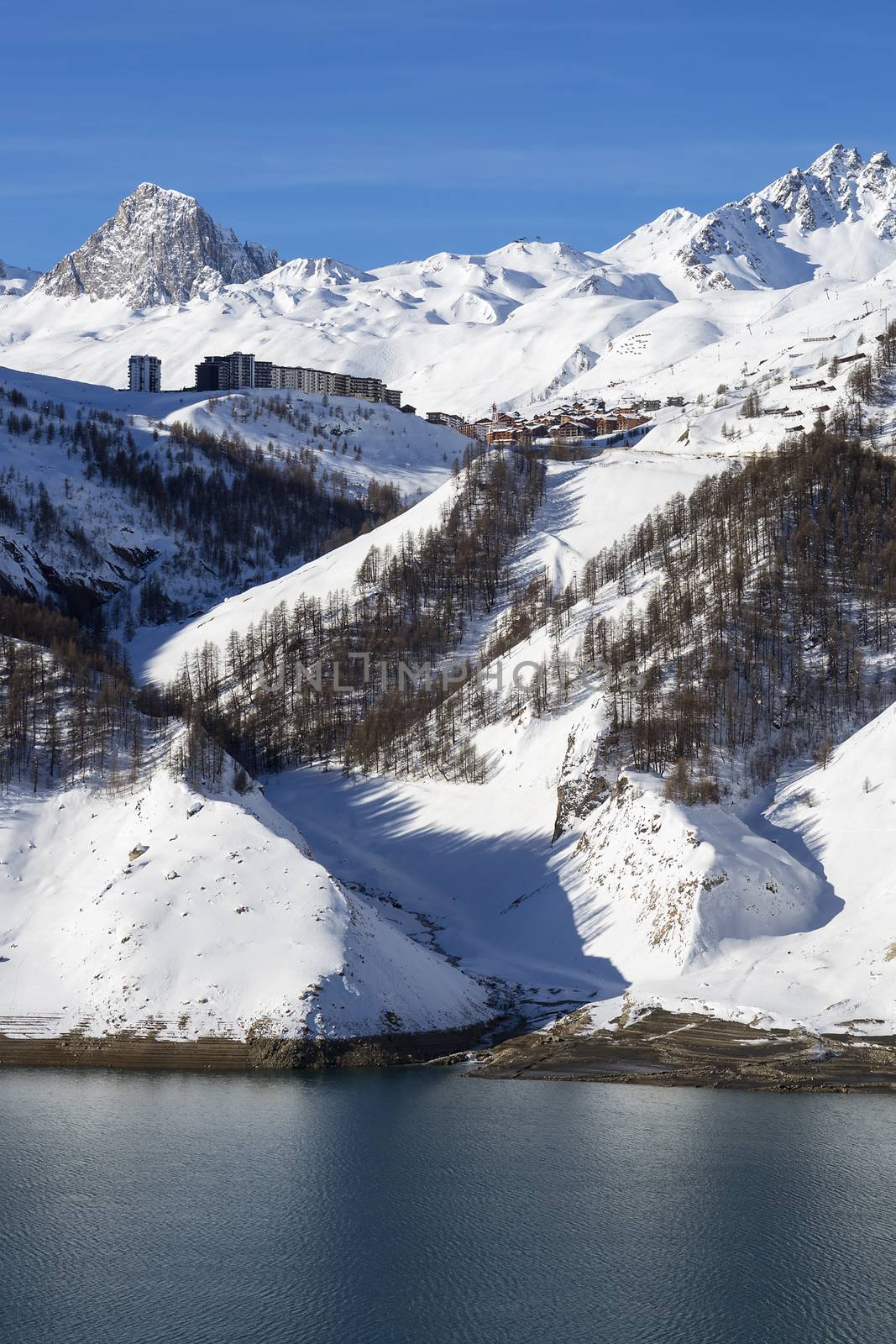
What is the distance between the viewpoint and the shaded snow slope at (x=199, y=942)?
261 ft

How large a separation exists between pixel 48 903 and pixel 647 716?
4906cm

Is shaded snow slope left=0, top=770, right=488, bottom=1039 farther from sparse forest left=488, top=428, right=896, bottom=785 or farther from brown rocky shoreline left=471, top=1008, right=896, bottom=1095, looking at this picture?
sparse forest left=488, top=428, right=896, bottom=785

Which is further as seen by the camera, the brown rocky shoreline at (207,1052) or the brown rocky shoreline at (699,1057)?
the brown rocky shoreline at (207,1052)

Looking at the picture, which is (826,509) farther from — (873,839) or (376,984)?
(376,984)

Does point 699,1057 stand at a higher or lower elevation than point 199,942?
lower

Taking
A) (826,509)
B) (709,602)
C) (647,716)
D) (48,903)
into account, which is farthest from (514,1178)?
(826,509)

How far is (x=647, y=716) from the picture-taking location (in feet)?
385

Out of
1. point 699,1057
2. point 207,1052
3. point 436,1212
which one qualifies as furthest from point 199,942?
point 436,1212

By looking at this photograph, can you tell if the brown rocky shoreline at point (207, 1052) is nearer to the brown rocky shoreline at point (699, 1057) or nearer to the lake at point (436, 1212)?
the lake at point (436, 1212)

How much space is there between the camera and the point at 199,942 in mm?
82500

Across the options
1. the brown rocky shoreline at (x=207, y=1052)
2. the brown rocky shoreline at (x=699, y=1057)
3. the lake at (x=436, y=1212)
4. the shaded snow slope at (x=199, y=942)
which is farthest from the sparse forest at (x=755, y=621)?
the lake at (x=436, y=1212)

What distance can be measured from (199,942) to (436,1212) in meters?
30.4

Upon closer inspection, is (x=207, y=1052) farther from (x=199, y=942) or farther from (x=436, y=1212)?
(x=436, y=1212)

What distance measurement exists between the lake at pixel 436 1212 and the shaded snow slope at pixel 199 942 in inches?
180
